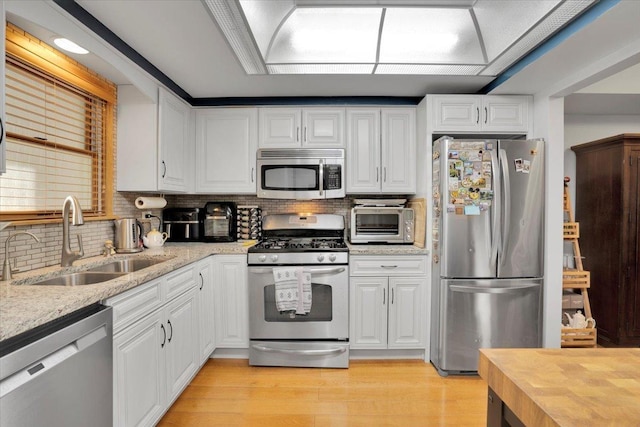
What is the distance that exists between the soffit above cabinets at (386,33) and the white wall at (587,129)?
1.61 meters

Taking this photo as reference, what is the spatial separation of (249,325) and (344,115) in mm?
2032

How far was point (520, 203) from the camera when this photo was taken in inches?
102

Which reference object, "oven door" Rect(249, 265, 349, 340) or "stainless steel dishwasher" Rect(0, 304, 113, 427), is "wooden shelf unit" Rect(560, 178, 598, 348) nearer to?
"oven door" Rect(249, 265, 349, 340)

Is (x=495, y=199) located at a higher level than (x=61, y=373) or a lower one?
higher

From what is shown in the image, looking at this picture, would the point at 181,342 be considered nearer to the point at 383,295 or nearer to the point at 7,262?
the point at 7,262

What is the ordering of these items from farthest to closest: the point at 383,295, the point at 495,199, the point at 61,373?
the point at 383,295 → the point at 495,199 → the point at 61,373

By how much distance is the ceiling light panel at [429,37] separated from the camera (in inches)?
74.8

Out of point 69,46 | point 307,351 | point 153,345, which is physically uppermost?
→ point 69,46

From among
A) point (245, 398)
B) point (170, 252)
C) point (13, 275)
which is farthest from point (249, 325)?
point (13, 275)

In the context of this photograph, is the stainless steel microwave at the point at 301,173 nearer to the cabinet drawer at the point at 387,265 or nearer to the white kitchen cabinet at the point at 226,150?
the white kitchen cabinet at the point at 226,150

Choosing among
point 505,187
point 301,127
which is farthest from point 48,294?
point 505,187

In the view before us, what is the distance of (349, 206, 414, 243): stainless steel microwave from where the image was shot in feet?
10.0

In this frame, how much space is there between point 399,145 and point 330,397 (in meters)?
2.16

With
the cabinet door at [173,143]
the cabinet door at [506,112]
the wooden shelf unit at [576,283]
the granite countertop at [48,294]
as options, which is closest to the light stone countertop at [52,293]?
the granite countertop at [48,294]
